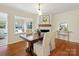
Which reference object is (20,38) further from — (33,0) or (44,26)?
(33,0)

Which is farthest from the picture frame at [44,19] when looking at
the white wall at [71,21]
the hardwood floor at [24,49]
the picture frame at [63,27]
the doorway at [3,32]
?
the doorway at [3,32]

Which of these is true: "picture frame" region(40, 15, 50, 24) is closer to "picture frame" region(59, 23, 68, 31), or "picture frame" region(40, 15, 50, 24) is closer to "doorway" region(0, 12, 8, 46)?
"picture frame" region(59, 23, 68, 31)

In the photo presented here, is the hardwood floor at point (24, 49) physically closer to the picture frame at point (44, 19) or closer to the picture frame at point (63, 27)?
the picture frame at point (63, 27)

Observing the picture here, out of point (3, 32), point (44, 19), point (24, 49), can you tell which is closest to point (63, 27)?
point (44, 19)

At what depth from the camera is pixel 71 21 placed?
2893 mm

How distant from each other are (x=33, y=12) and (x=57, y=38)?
4.16 feet

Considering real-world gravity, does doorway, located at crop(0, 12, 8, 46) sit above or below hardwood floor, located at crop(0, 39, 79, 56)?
above

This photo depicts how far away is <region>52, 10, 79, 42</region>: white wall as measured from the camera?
254 centimetres

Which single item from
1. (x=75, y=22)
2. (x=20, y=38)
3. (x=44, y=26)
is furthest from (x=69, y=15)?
(x=20, y=38)

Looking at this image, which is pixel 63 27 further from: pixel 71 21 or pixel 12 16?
pixel 12 16

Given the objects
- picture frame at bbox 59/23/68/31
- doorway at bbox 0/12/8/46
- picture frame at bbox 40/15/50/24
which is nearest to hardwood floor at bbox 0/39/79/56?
doorway at bbox 0/12/8/46

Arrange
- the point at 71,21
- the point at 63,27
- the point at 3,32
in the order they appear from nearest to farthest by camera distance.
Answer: the point at 3,32
the point at 63,27
the point at 71,21

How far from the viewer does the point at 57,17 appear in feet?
8.44

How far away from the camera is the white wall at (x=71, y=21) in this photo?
254 cm
